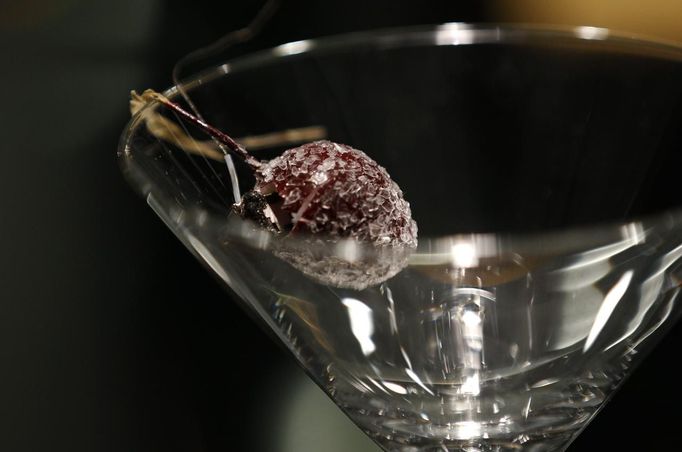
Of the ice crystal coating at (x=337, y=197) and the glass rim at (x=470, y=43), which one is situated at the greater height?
the glass rim at (x=470, y=43)

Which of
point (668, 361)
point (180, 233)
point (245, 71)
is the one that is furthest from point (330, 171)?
point (668, 361)

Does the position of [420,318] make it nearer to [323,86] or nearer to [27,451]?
[323,86]

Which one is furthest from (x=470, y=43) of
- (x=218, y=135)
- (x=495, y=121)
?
(x=218, y=135)

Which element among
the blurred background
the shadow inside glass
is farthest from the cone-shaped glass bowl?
the blurred background

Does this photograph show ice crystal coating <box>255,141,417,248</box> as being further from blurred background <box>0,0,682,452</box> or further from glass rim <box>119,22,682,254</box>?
blurred background <box>0,0,682,452</box>

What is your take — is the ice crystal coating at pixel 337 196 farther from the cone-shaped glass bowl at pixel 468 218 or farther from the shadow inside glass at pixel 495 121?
the shadow inside glass at pixel 495 121

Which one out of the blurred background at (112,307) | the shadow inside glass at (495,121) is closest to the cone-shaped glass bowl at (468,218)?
the shadow inside glass at (495,121)

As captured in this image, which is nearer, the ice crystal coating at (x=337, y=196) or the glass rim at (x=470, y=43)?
the ice crystal coating at (x=337, y=196)
